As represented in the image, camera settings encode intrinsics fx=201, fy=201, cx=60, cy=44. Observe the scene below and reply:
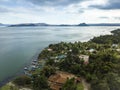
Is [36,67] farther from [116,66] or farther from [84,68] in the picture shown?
[116,66]

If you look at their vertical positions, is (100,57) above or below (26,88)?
above

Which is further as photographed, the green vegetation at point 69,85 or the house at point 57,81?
the house at point 57,81

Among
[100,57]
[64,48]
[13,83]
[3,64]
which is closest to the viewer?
[13,83]

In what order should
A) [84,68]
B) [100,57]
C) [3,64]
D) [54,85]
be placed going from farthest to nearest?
[3,64] → [100,57] → [84,68] → [54,85]

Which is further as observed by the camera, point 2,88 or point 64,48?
point 64,48

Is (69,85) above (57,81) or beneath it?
above

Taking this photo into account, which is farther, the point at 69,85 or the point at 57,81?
the point at 57,81

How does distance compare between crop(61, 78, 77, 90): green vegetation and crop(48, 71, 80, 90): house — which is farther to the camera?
crop(48, 71, 80, 90): house

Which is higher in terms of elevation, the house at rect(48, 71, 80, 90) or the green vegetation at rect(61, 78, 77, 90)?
the green vegetation at rect(61, 78, 77, 90)

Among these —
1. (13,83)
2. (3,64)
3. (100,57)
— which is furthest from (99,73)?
(3,64)

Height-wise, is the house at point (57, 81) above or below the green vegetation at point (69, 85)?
below
